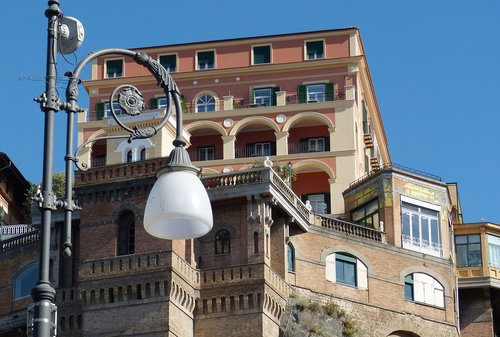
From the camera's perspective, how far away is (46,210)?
57.6 feet

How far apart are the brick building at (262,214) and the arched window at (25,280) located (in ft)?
8.78

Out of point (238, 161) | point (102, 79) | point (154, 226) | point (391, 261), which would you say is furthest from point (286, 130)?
point (154, 226)

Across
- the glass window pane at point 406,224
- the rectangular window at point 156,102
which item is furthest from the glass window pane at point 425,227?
the rectangular window at point 156,102

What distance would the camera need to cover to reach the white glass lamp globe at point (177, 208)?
1739 cm

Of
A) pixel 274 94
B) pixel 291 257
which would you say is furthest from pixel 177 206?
→ pixel 274 94

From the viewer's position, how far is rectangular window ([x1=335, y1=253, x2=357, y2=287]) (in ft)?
211

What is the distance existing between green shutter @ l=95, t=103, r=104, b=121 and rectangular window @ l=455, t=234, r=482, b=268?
81.2ft

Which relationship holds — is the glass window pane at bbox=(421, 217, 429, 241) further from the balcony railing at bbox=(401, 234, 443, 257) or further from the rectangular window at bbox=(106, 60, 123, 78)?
the rectangular window at bbox=(106, 60, 123, 78)

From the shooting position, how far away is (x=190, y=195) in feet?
57.3

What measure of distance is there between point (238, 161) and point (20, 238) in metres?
20.2

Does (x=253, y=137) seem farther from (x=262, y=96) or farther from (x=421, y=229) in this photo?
(x=421, y=229)

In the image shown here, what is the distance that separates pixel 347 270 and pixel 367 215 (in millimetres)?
6026

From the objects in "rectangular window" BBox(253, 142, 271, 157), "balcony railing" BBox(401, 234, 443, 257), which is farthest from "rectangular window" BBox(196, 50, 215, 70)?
"balcony railing" BBox(401, 234, 443, 257)

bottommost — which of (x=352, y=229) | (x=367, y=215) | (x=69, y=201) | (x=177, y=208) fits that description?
(x=177, y=208)
